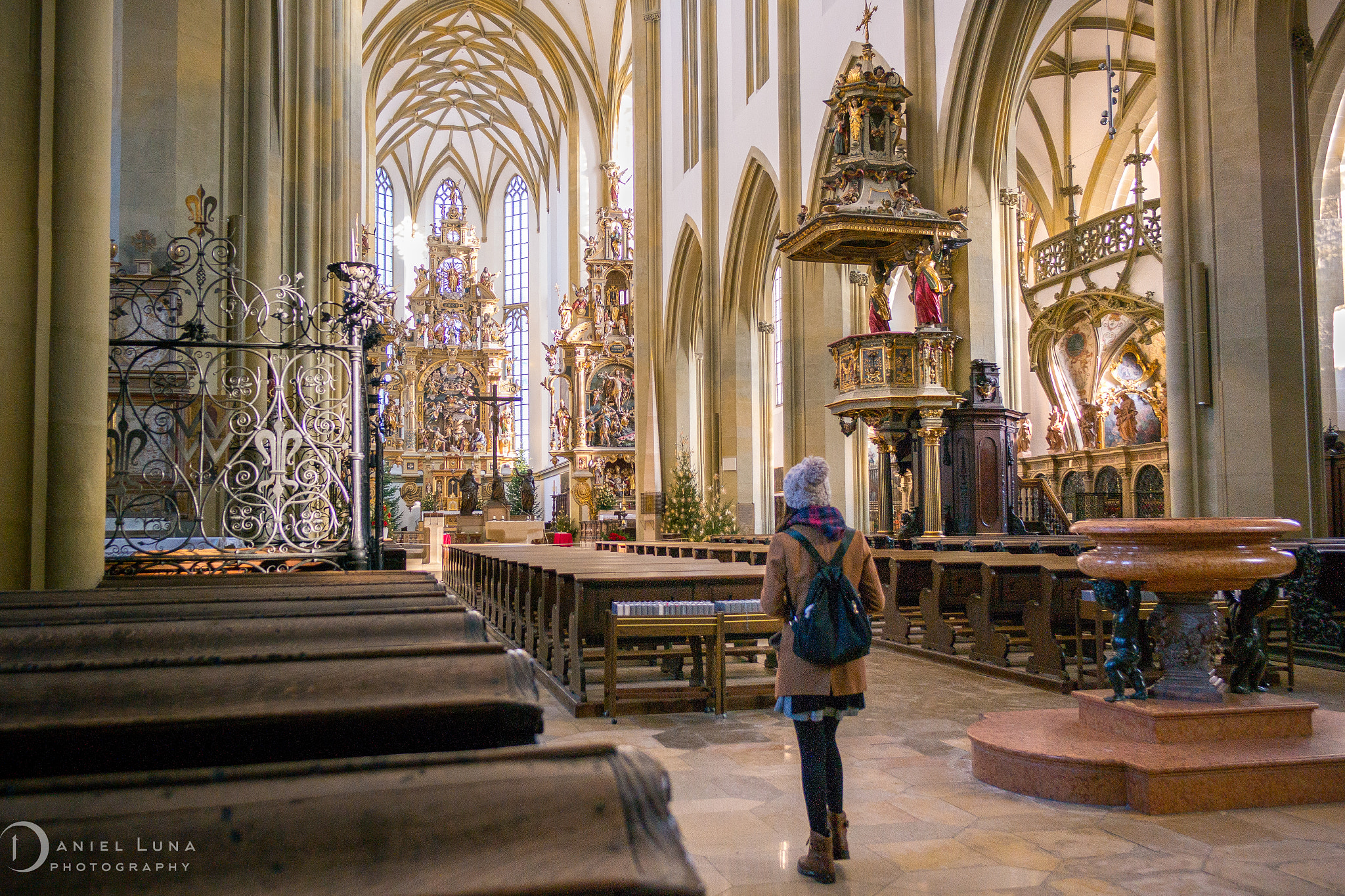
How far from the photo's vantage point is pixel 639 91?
24.7 meters

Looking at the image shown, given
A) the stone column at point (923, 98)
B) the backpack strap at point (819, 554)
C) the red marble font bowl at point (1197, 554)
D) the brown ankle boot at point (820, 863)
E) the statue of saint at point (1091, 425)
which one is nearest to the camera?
the brown ankle boot at point (820, 863)

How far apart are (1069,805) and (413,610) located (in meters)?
2.76

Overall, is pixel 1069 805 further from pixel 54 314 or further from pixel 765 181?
pixel 765 181

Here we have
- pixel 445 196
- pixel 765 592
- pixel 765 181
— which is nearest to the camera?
pixel 765 592

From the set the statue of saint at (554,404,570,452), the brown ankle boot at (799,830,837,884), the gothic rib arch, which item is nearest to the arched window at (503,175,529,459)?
the gothic rib arch

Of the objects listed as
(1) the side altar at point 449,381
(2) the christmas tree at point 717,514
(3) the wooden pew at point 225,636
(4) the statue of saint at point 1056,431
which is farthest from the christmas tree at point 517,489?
(3) the wooden pew at point 225,636

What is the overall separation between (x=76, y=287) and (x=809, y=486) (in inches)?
104

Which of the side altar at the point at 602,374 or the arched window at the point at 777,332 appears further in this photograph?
the side altar at the point at 602,374

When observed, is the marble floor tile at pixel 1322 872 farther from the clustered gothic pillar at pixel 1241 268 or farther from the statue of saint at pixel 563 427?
the statue of saint at pixel 563 427

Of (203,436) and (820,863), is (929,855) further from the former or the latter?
(203,436)

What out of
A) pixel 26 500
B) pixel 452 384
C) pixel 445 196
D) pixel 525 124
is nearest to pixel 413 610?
pixel 26 500

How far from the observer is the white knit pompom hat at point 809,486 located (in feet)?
11.0

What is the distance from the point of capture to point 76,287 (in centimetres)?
356

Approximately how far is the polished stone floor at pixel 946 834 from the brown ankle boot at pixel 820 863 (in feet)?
0.10
